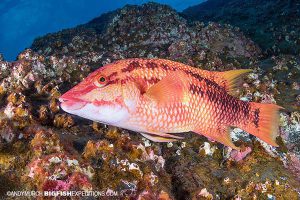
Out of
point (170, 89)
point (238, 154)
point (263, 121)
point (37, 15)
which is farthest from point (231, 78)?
point (37, 15)

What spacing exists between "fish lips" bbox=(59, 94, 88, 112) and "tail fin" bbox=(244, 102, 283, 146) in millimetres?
1856

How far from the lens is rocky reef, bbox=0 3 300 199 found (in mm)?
2787

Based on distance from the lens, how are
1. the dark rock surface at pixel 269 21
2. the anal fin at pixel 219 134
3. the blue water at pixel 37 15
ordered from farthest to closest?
the blue water at pixel 37 15
the dark rock surface at pixel 269 21
the anal fin at pixel 219 134

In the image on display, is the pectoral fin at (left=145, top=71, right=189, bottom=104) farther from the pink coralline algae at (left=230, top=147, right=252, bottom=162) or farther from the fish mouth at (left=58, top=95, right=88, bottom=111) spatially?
the pink coralline algae at (left=230, top=147, right=252, bottom=162)

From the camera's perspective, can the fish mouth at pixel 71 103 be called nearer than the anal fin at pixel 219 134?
Yes

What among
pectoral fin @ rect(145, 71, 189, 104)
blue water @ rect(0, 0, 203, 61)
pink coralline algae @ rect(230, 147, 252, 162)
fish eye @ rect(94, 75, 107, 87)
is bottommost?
pink coralline algae @ rect(230, 147, 252, 162)

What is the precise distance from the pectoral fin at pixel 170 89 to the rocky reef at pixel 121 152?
0.82m

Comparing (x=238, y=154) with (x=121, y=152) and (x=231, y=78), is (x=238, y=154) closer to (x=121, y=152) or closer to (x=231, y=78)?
(x=231, y=78)

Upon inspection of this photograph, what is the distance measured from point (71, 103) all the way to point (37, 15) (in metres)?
88.0

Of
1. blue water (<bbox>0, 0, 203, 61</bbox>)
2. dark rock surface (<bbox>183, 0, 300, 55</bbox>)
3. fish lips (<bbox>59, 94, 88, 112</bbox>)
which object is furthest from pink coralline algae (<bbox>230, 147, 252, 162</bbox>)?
blue water (<bbox>0, 0, 203, 61</bbox>)

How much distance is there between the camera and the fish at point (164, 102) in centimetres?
264

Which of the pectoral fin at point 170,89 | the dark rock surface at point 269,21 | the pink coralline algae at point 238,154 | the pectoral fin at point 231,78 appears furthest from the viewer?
the dark rock surface at point 269,21

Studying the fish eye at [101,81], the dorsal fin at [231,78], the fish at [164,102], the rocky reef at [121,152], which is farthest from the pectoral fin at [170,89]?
the rocky reef at [121,152]

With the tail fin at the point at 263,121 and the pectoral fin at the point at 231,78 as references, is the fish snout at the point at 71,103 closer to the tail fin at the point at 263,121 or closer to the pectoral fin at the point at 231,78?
the pectoral fin at the point at 231,78
